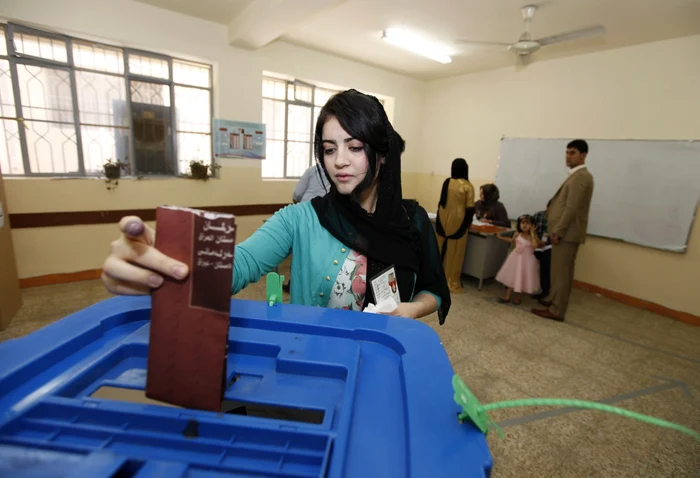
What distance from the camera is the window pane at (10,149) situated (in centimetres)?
304

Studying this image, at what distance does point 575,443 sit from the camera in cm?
177

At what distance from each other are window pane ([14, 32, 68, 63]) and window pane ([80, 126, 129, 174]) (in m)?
0.66

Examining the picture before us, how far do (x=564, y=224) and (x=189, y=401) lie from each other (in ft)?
11.3

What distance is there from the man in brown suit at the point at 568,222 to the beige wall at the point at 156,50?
337 cm

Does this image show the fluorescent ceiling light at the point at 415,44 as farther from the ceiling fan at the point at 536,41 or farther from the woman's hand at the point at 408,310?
the woman's hand at the point at 408,310

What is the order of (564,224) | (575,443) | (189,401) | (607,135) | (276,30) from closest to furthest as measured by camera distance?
(189,401), (575,443), (564,224), (276,30), (607,135)

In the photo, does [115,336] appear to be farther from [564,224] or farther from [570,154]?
[570,154]

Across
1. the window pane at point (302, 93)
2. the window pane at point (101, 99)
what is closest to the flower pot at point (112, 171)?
the window pane at point (101, 99)

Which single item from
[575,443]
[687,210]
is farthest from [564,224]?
[575,443]

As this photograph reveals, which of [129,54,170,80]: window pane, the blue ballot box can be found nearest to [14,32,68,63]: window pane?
[129,54,170,80]: window pane

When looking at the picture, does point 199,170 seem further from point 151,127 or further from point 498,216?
point 498,216

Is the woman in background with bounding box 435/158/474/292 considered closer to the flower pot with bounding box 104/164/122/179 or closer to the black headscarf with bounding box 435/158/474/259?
the black headscarf with bounding box 435/158/474/259

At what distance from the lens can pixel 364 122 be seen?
881 millimetres

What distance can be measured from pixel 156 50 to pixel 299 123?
204cm
